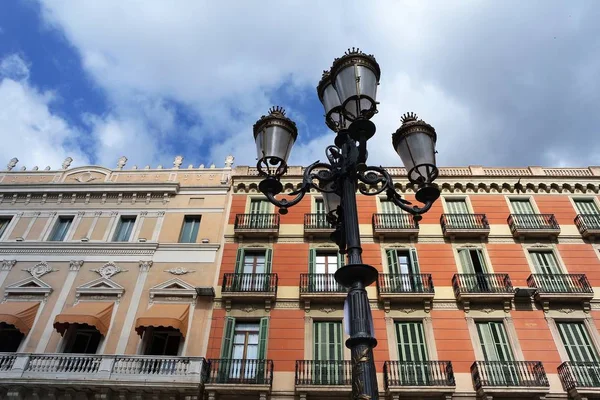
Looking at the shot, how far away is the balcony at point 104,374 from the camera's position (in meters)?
13.8

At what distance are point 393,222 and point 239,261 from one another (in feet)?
21.8

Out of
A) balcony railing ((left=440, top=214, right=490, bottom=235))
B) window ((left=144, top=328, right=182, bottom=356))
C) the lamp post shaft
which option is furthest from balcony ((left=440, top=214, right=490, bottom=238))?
the lamp post shaft

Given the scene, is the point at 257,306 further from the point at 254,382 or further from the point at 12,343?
the point at 12,343

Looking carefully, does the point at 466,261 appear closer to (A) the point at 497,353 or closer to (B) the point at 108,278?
(A) the point at 497,353

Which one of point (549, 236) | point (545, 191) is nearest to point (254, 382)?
point (549, 236)

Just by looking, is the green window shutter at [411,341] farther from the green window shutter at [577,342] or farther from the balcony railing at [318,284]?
the green window shutter at [577,342]

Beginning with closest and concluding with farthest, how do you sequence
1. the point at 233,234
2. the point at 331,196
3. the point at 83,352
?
the point at 331,196 → the point at 83,352 → the point at 233,234

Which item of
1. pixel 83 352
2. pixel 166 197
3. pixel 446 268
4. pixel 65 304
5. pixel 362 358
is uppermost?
pixel 166 197

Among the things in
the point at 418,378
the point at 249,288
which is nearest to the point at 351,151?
the point at 418,378

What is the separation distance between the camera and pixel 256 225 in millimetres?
18484

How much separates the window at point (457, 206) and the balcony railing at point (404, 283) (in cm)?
408

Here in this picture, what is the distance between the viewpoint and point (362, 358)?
4531 mm

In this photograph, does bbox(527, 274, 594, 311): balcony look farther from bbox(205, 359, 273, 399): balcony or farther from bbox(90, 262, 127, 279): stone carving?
bbox(90, 262, 127, 279): stone carving

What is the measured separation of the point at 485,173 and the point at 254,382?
547 inches
